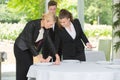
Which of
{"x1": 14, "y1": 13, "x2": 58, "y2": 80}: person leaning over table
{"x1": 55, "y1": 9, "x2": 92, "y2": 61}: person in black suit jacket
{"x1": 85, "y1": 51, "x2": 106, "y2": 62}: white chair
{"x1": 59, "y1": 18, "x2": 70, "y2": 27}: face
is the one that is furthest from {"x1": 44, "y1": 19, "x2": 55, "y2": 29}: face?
{"x1": 85, "y1": 51, "x2": 106, "y2": 62}: white chair

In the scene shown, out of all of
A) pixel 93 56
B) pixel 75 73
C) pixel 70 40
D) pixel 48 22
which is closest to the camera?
pixel 75 73

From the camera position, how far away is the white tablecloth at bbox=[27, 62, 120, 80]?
365 centimetres

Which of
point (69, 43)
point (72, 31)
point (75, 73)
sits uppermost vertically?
point (72, 31)

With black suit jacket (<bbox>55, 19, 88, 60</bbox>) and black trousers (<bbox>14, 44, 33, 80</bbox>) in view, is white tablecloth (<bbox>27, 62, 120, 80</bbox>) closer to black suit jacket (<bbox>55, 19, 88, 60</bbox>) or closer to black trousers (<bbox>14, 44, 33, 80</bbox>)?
black trousers (<bbox>14, 44, 33, 80</bbox>)

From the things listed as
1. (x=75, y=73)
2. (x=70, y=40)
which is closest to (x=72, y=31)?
(x=70, y=40)

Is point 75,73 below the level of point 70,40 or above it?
below

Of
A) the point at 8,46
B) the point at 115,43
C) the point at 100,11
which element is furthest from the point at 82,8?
the point at 8,46

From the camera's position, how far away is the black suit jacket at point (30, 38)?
4.29 meters

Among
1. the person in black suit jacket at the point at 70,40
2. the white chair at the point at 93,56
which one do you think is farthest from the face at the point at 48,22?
the white chair at the point at 93,56

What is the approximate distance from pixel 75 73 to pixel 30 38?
0.96 metres

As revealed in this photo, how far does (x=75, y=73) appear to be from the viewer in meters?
3.66

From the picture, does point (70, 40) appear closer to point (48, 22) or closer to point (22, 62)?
point (22, 62)

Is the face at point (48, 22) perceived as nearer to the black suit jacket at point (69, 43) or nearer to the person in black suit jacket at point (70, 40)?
the person in black suit jacket at point (70, 40)

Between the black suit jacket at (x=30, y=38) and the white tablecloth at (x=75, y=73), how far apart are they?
1.17ft
